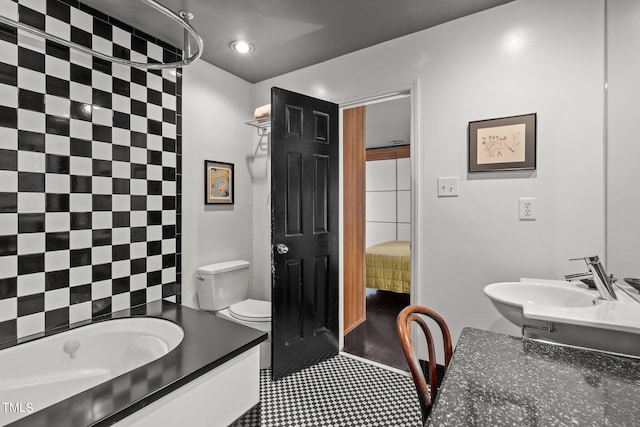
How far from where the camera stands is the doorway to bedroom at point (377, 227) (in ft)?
9.84

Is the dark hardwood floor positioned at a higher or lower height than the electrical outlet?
lower

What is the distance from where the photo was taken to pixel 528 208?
188 centimetres

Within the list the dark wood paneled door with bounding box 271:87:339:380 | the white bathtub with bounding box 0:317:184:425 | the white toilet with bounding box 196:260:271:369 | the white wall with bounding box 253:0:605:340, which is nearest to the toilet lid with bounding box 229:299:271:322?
the white toilet with bounding box 196:260:271:369

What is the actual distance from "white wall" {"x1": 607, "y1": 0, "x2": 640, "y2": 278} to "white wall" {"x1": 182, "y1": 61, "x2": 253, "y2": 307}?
2.66 m

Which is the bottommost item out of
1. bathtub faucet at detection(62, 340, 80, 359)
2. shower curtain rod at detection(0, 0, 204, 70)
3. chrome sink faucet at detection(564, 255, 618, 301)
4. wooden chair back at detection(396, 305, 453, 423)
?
bathtub faucet at detection(62, 340, 80, 359)

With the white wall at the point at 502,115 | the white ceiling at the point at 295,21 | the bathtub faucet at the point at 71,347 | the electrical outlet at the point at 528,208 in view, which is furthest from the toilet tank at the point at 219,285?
the electrical outlet at the point at 528,208

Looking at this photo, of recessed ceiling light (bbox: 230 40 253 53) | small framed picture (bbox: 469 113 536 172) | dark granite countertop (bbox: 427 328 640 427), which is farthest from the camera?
recessed ceiling light (bbox: 230 40 253 53)

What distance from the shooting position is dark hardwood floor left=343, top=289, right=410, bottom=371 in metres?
2.59

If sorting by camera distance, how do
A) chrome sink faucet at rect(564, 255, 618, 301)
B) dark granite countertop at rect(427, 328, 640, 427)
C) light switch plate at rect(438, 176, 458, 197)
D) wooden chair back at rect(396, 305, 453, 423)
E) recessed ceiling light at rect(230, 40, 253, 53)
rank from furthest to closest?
recessed ceiling light at rect(230, 40, 253, 53), light switch plate at rect(438, 176, 458, 197), chrome sink faucet at rect(564, 255, 618, 301), wooden chair back at rect(396, 305, 453, 423), dark granite countertop at rect(427, 328, 640, 427)

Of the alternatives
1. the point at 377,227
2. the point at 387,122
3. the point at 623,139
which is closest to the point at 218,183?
the point at 623,139

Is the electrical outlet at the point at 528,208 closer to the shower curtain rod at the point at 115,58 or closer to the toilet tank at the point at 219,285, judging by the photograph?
the shower curtain rod at the point at 115,58

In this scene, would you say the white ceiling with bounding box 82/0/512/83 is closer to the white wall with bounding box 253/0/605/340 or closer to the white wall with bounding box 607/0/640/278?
the white wall with bounding box 253/0/605/340

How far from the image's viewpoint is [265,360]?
95.0 inches

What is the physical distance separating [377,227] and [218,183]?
11.7 ft
